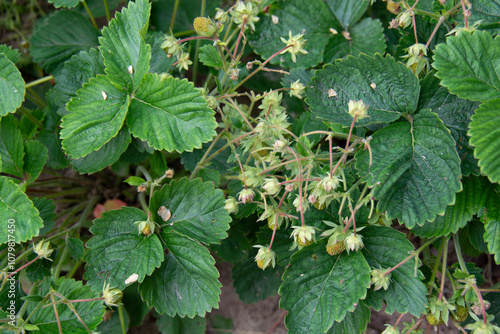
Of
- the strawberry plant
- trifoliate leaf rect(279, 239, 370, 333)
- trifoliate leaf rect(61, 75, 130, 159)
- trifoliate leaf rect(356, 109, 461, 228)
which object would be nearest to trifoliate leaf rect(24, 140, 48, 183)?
the strawberry plant

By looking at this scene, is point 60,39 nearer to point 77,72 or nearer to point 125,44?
point 77,72

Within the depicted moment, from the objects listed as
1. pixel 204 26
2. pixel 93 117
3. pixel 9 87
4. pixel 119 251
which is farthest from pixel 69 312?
pixel 204 26

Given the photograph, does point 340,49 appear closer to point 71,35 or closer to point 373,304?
point 373,304

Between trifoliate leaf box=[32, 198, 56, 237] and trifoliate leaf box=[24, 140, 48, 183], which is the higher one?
trifoliate leaf box=[24, 140, 48, 183]

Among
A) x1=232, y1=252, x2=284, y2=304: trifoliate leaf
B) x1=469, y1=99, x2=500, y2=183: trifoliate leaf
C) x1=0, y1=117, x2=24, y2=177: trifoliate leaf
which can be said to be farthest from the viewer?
x1=232, y1=252, x2=284, y2=304: trifoliate leaf

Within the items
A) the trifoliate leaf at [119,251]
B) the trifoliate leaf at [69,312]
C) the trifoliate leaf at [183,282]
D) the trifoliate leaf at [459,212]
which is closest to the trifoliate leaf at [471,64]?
the trifoliate leaf at [459,212]

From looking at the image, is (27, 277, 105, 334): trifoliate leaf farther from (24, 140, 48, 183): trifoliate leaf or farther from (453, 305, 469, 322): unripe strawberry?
(453, 305, 469, 322): unripe strawberry

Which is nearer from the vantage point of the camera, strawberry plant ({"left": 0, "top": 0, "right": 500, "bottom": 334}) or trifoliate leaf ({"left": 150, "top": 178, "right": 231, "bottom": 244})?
strawberry plant ({"left": 0, "top": 0, "right": 500, "bottom": 334})
